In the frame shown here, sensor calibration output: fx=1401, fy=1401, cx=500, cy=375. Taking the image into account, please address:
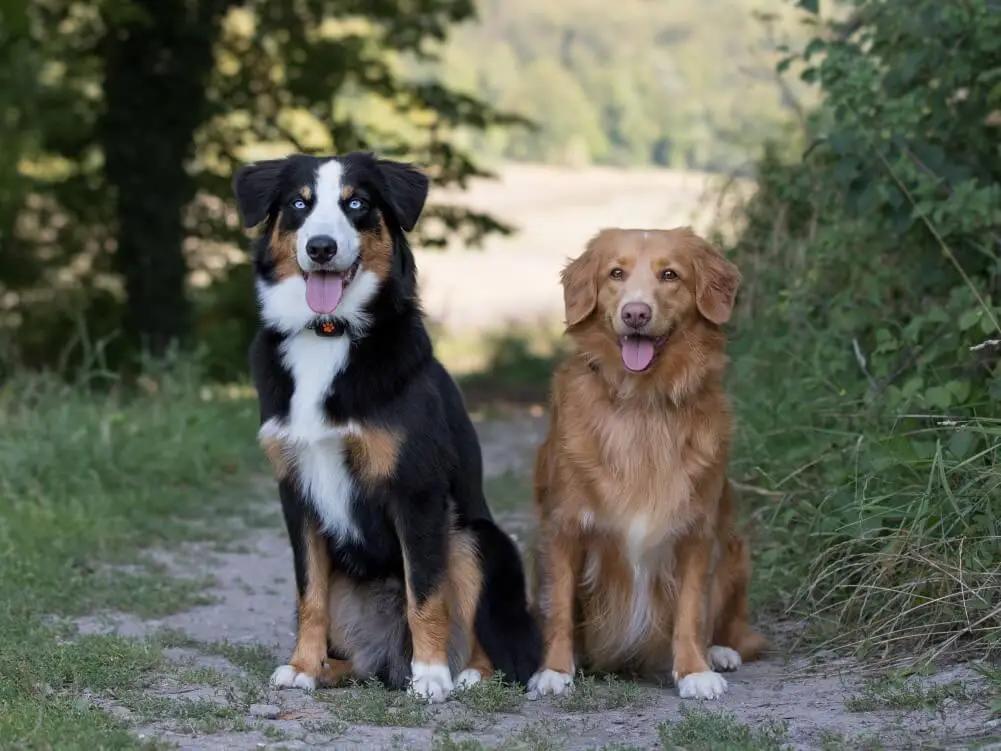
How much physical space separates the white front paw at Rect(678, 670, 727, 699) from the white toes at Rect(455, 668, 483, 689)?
2.24ft

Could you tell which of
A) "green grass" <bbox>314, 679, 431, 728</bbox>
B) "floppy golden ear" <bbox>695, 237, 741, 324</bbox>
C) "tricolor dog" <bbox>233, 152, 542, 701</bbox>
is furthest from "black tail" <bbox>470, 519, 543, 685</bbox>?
"floppy golden ear" <bbox>695, 237, 741, 324</bbox>

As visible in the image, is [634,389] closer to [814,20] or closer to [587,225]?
[814,20]

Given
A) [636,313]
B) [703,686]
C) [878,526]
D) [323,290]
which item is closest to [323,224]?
[323,290]

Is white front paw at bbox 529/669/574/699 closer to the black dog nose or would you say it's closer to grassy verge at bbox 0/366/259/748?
grassy verge at bbox 0/366/259/748

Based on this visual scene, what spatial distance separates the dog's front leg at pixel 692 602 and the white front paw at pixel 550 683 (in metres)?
0.37

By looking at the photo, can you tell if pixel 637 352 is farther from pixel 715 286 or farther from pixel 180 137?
pixel 180 137

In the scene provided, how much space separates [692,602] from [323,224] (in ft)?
5.84

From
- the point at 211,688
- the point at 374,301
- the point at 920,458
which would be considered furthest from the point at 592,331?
the point at 211,688

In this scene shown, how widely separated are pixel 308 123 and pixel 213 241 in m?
1.70

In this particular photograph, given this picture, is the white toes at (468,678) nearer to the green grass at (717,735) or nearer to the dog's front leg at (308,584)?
the dog's front leg at (308,584)

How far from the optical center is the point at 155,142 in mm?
13273

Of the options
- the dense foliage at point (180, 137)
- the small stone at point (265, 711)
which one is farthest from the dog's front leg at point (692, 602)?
the dense foliage at point (180, 137)

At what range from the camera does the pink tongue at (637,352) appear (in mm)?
4738

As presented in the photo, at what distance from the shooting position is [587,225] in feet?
78.7
